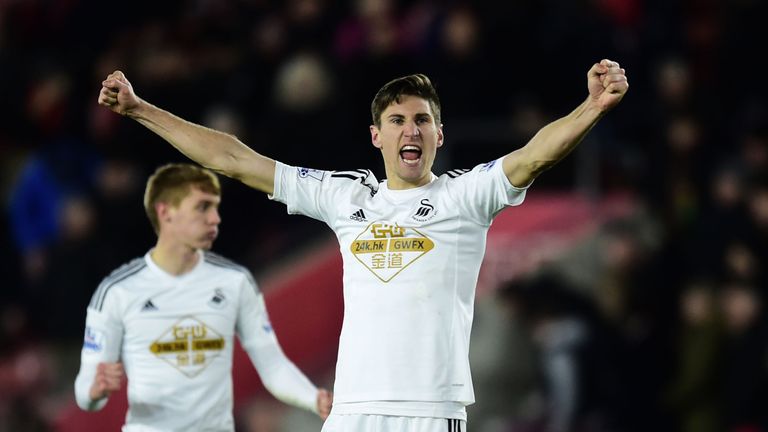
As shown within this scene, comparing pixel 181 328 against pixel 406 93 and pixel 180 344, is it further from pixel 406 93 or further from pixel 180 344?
pixel 406 93

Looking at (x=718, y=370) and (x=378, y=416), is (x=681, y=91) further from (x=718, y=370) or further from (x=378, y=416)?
(x=378, y=416)

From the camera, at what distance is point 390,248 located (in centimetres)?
595

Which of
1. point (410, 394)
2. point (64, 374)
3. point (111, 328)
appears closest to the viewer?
point (410, 394)

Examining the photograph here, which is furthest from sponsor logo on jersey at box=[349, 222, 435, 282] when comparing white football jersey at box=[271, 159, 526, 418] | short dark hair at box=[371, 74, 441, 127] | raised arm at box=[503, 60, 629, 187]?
raised arm at box=[503, 60, 629, 187]

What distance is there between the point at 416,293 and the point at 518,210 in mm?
5322

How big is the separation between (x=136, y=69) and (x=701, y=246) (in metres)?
5.73

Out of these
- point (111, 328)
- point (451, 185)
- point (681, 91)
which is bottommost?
point (111, 328)

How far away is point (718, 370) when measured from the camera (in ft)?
33.9

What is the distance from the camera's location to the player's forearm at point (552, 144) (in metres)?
5.43

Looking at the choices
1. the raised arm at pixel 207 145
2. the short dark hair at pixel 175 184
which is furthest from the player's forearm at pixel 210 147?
the short dark hair at pixel 175 184

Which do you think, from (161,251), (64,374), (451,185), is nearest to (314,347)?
(64,374)

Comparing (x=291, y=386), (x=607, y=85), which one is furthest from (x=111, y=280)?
(x=607, y=85)

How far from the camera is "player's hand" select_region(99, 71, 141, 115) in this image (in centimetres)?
607

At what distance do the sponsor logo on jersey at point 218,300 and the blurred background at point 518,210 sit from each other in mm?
3988
